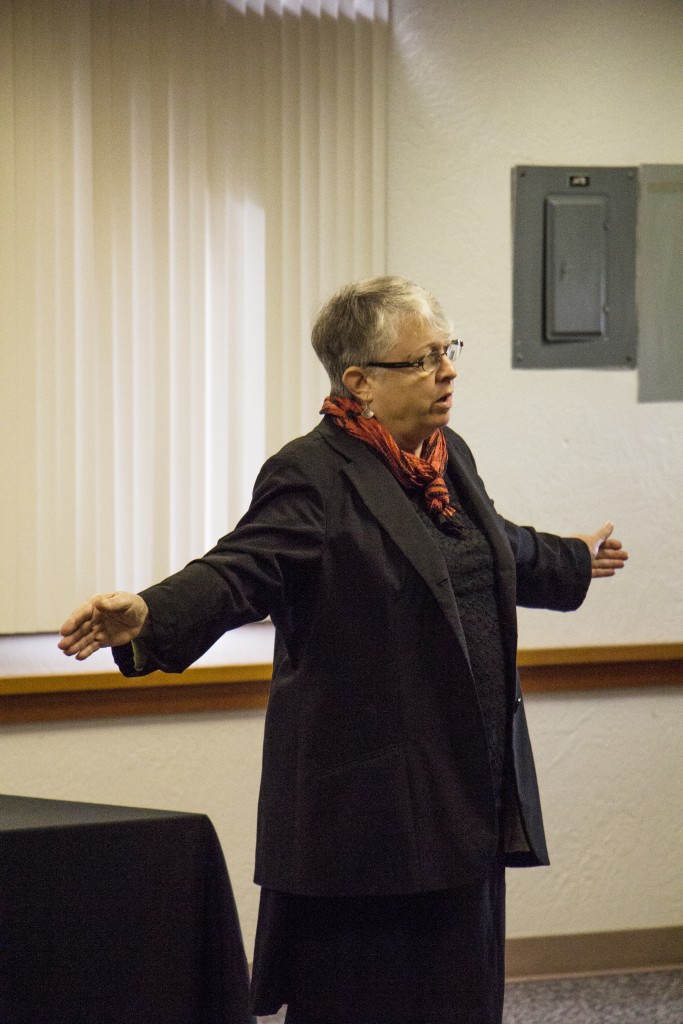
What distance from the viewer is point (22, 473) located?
8.45 ft

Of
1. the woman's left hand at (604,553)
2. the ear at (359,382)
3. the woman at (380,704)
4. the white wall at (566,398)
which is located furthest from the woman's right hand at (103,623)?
the white wall at (566,398)

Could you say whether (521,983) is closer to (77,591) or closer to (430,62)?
(77,591)

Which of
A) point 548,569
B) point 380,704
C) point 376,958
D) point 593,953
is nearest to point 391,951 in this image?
point 376,958

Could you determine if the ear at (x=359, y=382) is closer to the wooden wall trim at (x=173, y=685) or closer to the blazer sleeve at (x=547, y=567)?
the blazer sleeve at (x=547, y=567)

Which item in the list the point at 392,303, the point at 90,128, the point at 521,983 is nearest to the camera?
the point at 392,303

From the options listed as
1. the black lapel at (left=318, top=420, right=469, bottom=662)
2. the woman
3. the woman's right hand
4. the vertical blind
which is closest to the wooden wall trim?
the vertical blind

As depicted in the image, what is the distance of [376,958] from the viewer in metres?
1.61

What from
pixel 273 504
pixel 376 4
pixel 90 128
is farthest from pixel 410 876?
pixel 376 4

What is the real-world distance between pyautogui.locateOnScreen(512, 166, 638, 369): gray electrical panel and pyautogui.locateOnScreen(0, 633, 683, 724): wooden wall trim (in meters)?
0.74

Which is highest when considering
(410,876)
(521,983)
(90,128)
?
(90,128)

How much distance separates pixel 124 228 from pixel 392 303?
114cm

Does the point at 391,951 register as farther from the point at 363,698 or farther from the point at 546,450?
the point at 546,450

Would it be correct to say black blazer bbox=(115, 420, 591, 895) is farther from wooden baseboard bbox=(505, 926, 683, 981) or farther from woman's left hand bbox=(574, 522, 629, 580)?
wooden baseboard bbox=(505, 926, 683, 981)

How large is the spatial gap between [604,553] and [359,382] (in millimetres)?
663
